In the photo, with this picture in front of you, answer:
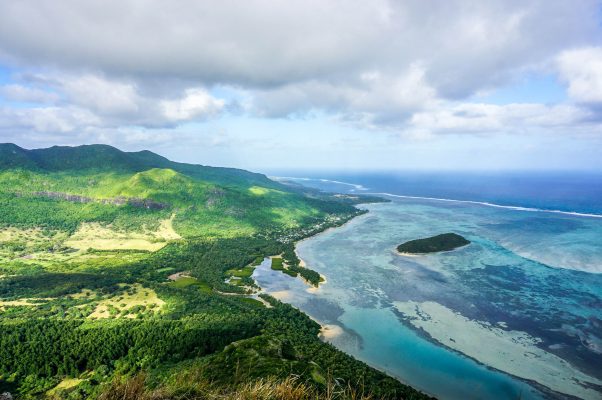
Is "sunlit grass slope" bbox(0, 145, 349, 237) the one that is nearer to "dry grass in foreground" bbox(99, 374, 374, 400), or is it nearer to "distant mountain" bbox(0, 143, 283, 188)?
"distant mountain" bbox(0, 143, 283, 188)

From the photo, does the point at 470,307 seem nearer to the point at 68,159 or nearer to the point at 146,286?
the point at 146,286

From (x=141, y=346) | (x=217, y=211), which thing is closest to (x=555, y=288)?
(x=141, y=346)

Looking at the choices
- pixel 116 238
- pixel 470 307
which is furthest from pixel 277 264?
pixel 116 238

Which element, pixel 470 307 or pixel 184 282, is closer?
pixel 470 307

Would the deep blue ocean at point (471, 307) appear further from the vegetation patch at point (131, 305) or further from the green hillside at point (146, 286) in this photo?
the vegetation patch at point (131, 305)

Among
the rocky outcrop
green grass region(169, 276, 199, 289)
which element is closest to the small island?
green grass region(169, 276, 199, 289)

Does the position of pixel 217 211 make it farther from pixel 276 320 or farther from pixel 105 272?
pixel 276 320
